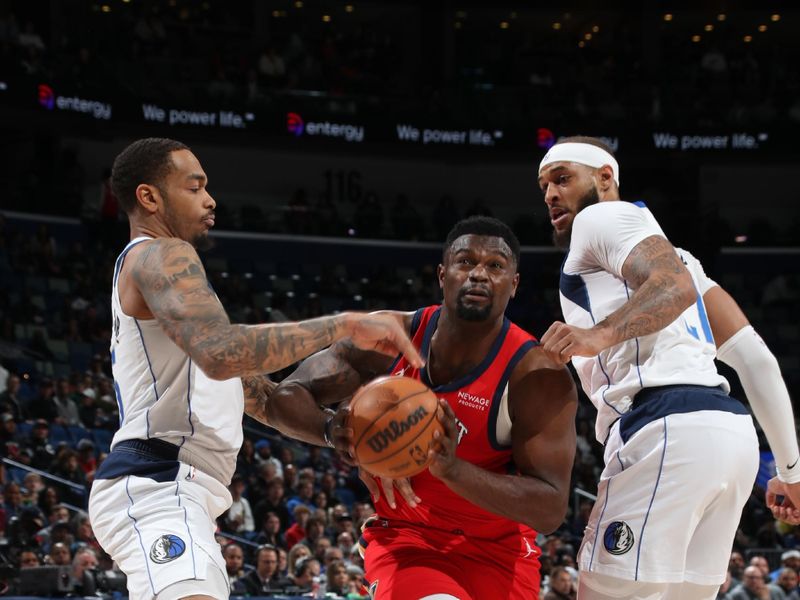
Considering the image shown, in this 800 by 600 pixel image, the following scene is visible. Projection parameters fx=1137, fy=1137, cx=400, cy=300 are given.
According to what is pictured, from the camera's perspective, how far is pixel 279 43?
939 inches

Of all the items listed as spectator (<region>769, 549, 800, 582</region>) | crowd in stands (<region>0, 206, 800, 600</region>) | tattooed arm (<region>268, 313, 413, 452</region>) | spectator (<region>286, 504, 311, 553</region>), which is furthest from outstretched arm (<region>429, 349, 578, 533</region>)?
spectator (<region>769, 549, 800, 582</region>)

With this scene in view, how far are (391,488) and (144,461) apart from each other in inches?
34.6

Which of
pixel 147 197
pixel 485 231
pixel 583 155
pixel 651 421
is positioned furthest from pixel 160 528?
pixel 583 155

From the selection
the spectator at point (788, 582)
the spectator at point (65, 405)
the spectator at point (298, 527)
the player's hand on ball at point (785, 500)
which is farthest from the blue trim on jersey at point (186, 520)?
the spectator at point (65, 405)

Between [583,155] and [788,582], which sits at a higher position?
[583,155]

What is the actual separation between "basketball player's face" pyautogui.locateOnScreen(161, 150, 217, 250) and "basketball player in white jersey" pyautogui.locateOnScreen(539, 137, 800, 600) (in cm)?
137

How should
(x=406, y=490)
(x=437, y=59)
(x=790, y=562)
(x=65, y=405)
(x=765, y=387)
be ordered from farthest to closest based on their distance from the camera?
(x=437, y=59)
(x=65, y=405)
(x=790, y=562)
(x=765, y=387)
(x=406, y=490)

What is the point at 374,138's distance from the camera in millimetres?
21969

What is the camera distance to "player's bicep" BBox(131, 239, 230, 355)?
150 inches

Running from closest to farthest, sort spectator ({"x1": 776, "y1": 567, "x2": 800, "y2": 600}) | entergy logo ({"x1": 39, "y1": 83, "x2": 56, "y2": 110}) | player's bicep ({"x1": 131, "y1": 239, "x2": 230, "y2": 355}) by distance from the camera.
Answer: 1. player's bicep ({"x1": 131, "y1": 239, "x2": 230, "y2": 355})
2. spectator ({"x1": 776, "y1": 567, "x2": 800, "y2": 600})
3. entergy logo ({"x1": 39, "y1": 83, "x2": 56, "y2": 110})

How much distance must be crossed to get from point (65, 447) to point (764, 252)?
15.4 meters

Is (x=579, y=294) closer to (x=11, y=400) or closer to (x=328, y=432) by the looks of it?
(x=328, y=432)

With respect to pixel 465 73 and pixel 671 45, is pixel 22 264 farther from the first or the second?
pixel 671 45

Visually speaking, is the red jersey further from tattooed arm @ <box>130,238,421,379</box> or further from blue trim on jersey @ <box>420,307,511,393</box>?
tattooed arm @ <box>130,238,421,379</box>
